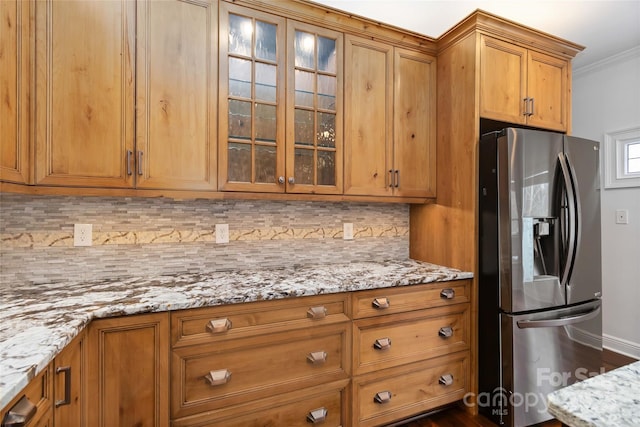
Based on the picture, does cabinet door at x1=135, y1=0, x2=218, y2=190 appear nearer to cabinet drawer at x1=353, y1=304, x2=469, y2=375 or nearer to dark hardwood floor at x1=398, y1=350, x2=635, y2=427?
cabinet drawer at x1=353, y1=304, x2=469, y2=375

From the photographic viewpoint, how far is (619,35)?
8.29 ft

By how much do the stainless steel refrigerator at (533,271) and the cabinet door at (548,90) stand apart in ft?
0.97

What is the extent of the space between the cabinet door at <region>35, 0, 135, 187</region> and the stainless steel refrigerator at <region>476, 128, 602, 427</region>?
2.04 metres

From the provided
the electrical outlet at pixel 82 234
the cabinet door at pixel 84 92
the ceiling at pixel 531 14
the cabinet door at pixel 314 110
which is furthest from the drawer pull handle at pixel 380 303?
the ceiling at pixel 531 14

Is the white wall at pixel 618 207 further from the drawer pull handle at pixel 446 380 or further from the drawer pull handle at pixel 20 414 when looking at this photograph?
the drawer pull handle at pixel 20 414

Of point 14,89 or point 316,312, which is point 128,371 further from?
point 14,89

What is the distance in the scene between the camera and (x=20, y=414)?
2.52 ft

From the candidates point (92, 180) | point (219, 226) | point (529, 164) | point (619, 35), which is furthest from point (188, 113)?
point (619, 35)

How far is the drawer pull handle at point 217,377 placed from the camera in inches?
54.9

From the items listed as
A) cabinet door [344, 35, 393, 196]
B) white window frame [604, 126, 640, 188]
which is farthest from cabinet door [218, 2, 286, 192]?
white window frame [604, 126, 640, 188]

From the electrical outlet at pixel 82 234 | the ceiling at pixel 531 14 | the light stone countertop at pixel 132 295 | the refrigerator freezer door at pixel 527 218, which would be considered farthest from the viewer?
the ceiling at pixel 531 14

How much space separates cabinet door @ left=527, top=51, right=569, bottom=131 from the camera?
2178 millimetres

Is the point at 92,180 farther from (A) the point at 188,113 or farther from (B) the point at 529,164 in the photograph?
(B) the point at 529,164

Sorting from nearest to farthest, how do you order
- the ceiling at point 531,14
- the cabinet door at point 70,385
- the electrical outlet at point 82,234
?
the cabinet door at point 70,385 < the electrical outlet at point 82,234 < the ceiling at point 531,14
